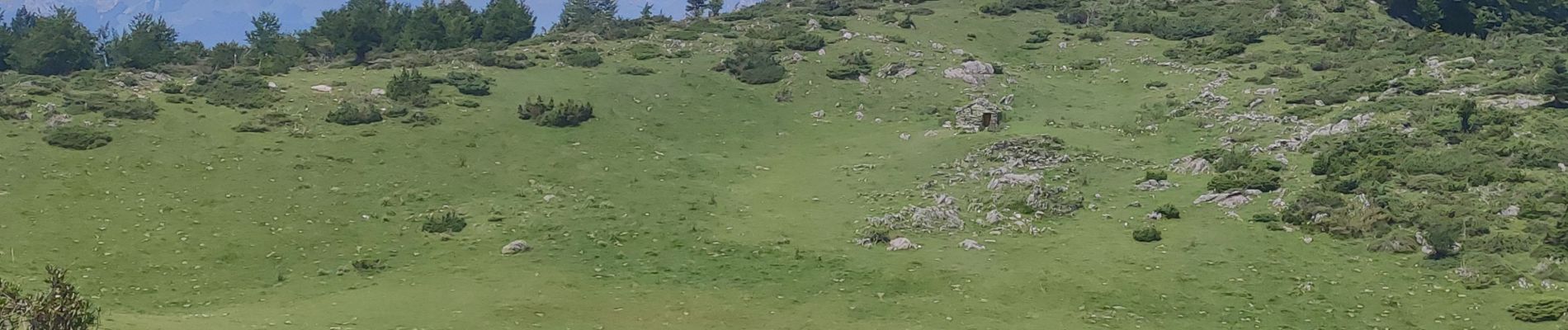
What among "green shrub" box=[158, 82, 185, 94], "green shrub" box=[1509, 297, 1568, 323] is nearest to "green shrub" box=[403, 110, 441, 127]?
"green shrub" box=[158, 82, 185, 94]

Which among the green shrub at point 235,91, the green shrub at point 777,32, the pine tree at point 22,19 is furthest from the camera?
the pine tree at point 22,19

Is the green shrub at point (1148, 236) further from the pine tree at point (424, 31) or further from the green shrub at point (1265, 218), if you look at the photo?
the pine tree at point (424, 31)

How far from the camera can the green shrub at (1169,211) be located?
52281 millimetres

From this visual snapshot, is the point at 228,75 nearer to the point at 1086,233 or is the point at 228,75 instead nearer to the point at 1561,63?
the point at 1086,233

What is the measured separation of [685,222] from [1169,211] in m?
19.8

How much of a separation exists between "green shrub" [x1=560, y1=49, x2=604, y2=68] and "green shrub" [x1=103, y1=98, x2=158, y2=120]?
30.6m

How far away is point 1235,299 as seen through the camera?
1658 inches

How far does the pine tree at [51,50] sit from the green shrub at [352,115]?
36.6 meters

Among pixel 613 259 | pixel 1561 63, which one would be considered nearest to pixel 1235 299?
pixel 613 259

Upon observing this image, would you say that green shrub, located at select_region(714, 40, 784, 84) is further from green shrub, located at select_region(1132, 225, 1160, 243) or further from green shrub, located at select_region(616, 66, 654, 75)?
green shrub, located at select_region(1132, 225, 1160, 243)

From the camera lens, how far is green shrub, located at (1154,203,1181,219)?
52.3m

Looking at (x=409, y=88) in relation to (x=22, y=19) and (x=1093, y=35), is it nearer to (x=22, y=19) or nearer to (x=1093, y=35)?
(x=1093, y=35)

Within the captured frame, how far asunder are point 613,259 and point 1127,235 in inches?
784

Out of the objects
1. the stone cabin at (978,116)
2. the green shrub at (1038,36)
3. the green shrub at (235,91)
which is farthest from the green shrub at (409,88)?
the green shrub at (1038,36)
